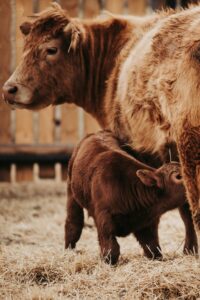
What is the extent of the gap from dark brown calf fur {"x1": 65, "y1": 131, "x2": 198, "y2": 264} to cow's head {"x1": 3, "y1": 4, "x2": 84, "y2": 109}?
2.75 ft

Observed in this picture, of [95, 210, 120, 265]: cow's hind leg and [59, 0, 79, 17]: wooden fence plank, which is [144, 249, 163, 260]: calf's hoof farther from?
[59, 0, 79, 17]: wooden fence plank

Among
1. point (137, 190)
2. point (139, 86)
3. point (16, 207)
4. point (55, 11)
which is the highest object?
point (55, 11)

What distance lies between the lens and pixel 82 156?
4.84m

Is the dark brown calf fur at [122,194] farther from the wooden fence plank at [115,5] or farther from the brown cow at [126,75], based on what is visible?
the wooden fence plank at [115,5]

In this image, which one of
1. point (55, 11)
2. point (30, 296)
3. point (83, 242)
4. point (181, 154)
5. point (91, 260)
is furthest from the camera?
point (83, 242)

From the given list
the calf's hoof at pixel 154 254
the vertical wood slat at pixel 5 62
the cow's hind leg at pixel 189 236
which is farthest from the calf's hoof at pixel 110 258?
the vertical wood slat at pixel 5 62

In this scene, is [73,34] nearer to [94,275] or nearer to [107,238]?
[107,238]

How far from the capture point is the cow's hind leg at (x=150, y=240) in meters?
4.66

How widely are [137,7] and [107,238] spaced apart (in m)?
4.76

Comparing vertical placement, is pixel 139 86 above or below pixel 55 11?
below

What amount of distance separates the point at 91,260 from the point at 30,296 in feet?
2.60

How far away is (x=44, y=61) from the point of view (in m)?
5.43

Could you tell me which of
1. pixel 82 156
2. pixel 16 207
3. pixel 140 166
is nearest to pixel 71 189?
pixel 82 156

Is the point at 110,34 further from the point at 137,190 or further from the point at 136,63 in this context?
the point at 137,190
